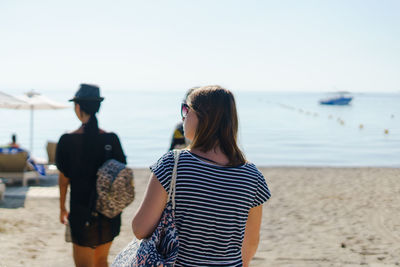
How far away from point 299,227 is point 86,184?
17.3ft

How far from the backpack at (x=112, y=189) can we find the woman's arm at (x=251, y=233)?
1285 millimetres

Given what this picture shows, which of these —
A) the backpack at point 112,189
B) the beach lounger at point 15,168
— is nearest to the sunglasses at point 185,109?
the backpack at point 112,189

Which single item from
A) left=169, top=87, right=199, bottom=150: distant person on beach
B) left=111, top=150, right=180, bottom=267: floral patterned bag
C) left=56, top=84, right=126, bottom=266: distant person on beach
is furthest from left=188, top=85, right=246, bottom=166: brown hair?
left=169, top=87, right=199, bottom=150: distant person on beach

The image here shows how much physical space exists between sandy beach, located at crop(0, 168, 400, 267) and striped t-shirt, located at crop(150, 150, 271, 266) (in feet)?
12.7

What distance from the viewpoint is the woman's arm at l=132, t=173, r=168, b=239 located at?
1603mm

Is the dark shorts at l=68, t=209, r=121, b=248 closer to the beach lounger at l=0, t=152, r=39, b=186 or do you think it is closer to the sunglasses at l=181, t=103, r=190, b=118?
the sunglasses at l=181, t=103, r=190, b=118

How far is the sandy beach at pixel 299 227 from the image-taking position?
5500 millimetres

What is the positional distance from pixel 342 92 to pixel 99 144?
10026 centimetres

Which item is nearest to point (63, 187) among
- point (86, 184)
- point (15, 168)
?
point (86, 184)

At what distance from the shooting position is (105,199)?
2.91 metres

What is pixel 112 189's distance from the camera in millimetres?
2896

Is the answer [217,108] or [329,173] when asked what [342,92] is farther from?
[217,108]

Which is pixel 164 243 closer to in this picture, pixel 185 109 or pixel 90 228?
pixel 185 109

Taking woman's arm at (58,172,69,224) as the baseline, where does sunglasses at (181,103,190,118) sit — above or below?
above
